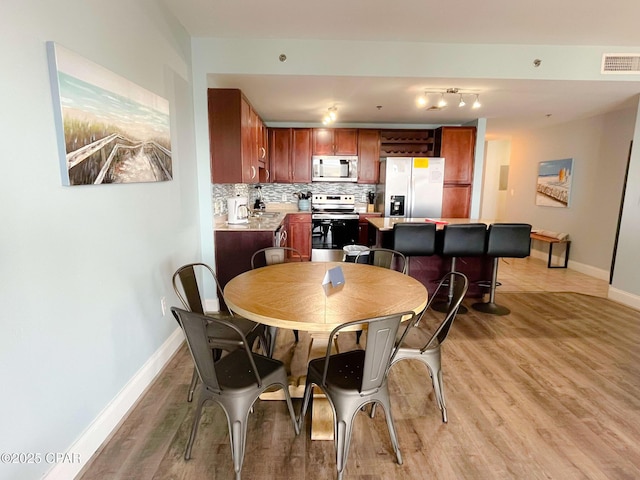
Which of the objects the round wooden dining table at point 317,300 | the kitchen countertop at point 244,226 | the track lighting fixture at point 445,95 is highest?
the track lighting fixture at point 445,95

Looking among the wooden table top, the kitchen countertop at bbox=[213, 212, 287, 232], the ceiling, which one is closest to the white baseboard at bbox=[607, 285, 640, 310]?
the ceiling

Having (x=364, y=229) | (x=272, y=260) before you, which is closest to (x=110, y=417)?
(x=272, y=260)

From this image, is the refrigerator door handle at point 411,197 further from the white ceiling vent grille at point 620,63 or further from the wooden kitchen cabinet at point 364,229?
the white ceiling vent grille at point 620,63

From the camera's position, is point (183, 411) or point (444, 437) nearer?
point (444, 437)

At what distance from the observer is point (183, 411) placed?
1.98 metres

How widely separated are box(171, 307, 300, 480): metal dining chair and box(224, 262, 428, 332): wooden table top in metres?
0.18

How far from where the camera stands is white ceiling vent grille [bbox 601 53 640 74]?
3152 mm

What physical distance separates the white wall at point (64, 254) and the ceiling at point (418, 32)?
2.46 ft

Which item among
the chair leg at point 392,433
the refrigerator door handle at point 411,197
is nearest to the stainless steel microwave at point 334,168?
the refrigerator door handle at point 411,197

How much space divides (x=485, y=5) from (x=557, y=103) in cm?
237

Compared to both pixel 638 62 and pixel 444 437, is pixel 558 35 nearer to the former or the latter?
pixel 638 62

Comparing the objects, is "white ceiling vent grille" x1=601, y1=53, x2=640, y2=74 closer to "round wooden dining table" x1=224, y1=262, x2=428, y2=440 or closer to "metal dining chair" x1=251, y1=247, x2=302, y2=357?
"round wooden dining table" x1=224, y1=262, x2=428, y2=440

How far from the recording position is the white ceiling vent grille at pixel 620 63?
10.3 ft

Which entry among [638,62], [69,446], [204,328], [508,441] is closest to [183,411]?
[69,446]
